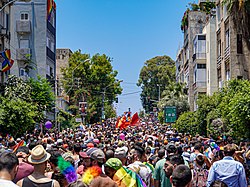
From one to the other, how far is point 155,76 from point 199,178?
9727 centimetres

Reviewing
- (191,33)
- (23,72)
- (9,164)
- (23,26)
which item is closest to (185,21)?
(191,33)

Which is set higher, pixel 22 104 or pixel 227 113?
pixel 22 104

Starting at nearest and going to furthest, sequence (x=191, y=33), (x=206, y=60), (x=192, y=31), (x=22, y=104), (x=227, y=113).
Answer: (x=227, y=113)
(x=22, y=104)
(x=206, y=60)
(x=191, y=33)
(x=192, y=31)

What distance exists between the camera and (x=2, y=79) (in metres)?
38.2

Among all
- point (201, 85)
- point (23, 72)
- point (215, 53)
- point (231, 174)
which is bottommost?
point (231, 174)

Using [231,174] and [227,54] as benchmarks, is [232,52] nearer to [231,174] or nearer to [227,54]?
[227,54]

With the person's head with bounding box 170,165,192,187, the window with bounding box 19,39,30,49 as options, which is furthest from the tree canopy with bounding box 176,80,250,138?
the window with bounding box 19,39,30,49

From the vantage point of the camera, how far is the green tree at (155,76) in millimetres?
104188

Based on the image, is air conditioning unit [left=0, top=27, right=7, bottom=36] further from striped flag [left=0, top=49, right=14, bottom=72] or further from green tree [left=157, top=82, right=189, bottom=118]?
green tree [left=157, top=82, right=189, bottom=118]

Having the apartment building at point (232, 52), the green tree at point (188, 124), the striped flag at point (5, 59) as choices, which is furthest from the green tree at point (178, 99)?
the striped flag at point (5, 59)

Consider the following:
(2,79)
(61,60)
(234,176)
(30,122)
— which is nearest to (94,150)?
(234,176)

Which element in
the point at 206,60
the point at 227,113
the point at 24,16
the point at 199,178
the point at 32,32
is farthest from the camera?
the point at 24,16

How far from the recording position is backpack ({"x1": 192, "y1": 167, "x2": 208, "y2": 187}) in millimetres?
10222

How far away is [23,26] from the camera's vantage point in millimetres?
51094
